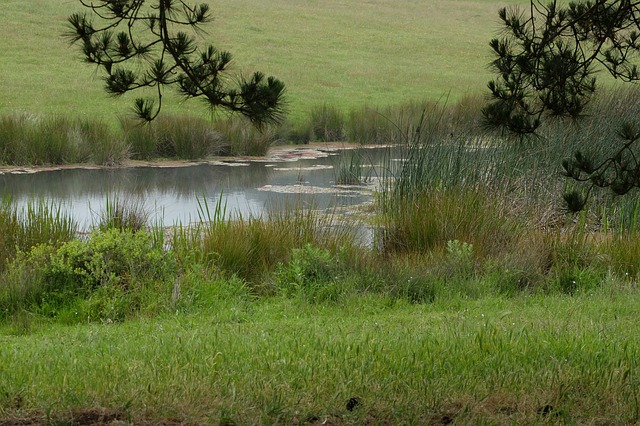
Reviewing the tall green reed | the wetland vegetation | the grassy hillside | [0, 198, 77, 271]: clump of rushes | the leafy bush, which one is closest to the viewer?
the wetland vegetation

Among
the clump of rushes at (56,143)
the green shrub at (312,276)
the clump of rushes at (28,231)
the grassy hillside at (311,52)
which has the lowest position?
the green shrub at (312,276)

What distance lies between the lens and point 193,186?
16.3m

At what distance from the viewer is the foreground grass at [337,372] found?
13.2ft

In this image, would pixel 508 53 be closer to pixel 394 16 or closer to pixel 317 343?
pixel 317 343

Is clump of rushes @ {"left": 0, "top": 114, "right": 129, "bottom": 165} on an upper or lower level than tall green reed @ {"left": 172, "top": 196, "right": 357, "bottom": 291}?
upper

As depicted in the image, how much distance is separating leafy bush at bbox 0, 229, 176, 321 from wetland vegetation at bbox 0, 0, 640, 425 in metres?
0.02

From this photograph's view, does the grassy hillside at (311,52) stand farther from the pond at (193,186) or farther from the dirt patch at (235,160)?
the pond at (193,186)

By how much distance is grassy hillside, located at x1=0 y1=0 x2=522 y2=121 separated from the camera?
27.1 m

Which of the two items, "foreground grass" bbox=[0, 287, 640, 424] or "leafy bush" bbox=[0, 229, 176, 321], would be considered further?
"leafy bush" bbox=[0, 229, 176, 321]

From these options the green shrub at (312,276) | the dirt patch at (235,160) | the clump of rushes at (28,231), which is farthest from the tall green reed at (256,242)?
the dirt patch at (235,160)

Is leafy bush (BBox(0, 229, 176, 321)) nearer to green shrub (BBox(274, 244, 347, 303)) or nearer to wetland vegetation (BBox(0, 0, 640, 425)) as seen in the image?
wetland vegetation (BBox(0, 0, 640, 425))

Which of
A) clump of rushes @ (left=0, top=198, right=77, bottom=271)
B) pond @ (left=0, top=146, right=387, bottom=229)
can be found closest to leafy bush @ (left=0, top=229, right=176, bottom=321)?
clump of rushes @ (left=0, top=198, right=77, bottom=271)

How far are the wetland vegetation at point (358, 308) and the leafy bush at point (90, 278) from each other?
0.02 metres

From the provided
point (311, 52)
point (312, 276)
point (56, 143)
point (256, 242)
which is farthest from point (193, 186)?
point (311, 52)
